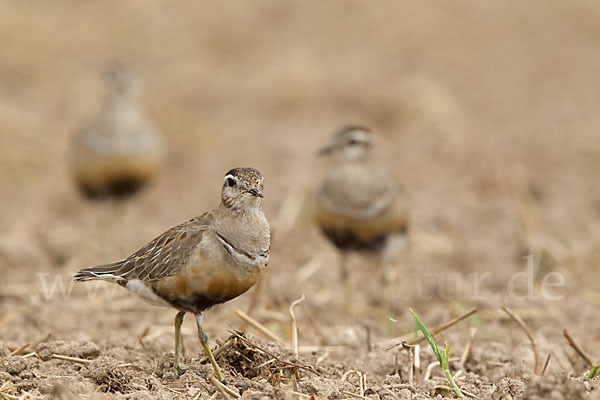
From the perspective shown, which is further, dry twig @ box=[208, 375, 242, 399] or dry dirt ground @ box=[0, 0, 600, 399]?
dry dirt ground @ box=[0, 0, 600, 399]

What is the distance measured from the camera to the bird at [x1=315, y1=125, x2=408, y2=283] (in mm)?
6984

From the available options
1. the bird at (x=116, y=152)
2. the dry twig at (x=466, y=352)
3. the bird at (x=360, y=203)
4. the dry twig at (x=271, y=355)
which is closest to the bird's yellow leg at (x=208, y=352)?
the dry twig at (x=271, y=355)

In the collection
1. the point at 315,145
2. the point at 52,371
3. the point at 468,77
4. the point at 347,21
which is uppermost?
the point at 347,21

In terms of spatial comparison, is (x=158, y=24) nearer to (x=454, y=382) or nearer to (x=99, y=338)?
(x=99, y=338)

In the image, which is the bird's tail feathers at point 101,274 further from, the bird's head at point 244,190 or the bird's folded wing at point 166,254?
the bird's head at point 244,190

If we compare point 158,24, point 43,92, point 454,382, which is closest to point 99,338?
point 454,382

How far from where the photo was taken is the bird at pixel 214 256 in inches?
159

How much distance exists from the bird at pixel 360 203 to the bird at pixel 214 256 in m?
2.82

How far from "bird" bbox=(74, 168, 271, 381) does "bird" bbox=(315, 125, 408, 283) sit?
282cm

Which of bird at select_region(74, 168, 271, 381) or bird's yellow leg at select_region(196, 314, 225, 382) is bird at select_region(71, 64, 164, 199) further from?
bird's yellow leg at select_region(196, 314, 225, 382)

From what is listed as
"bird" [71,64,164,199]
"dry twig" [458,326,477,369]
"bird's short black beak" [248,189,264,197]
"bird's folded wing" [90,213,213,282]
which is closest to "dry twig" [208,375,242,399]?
"bird's folded wing" [90,213,213,282]

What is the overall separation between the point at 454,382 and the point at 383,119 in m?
7.53

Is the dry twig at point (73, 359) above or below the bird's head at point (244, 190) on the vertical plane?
below

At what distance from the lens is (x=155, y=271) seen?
424 cm
